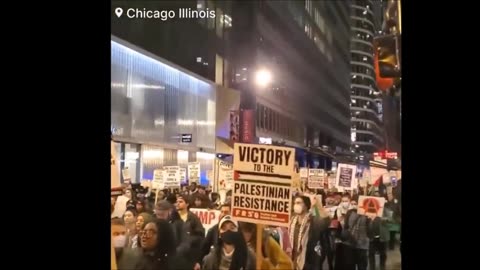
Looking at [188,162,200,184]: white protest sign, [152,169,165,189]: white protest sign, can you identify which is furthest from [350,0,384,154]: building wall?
[152,169,165,189]: white protest sign

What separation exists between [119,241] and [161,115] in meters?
0.54

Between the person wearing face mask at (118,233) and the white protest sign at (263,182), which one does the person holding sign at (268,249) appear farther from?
the person wearing face mask at (118,233)

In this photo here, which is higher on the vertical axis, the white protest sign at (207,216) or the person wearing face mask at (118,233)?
the white protest sign at (207,216)

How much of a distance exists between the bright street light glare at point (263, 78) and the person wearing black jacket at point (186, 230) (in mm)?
556

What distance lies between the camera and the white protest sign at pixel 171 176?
256 centimetres

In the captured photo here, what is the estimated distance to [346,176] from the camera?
2537 millimetres

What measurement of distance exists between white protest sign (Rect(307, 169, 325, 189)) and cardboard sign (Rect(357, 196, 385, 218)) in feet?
0.54

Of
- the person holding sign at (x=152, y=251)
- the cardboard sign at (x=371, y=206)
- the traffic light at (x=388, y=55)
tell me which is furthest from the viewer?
the person holding sign at (x=152, y=251)

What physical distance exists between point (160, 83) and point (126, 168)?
372mm

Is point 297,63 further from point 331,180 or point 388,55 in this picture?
point 331,180

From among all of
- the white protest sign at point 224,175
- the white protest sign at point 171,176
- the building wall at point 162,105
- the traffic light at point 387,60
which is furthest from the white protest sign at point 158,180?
the traffic light at point 387,60
